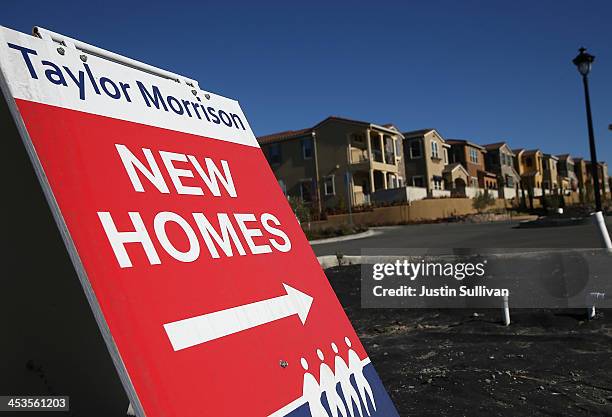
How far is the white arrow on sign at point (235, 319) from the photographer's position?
1778mm

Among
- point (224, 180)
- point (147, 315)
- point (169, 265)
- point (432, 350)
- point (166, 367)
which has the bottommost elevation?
point (432, 350)

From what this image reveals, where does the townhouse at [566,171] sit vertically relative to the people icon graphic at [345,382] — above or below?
above

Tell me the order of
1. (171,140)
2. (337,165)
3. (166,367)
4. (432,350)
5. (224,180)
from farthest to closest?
(337,165) < (432,350) < (224,180) < (171,140) < (166,367)

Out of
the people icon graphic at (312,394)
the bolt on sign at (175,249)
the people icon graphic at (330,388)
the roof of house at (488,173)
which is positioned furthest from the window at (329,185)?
the people icon graphic at (312,394)

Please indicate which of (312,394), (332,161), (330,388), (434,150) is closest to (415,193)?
(332,161)

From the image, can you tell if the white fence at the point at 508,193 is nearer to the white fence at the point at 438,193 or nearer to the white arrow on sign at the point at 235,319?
the white fence at the point at 438,193

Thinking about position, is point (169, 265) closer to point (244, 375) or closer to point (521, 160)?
point (244, 375)

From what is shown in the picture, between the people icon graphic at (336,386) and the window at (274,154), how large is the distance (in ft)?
156

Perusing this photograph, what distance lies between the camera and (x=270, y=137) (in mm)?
51000

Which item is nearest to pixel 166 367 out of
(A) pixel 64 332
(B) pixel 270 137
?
(A) pixel 64 332

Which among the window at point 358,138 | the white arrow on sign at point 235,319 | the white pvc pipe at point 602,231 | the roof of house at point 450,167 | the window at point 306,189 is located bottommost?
the white pvc pipe at point 602,231

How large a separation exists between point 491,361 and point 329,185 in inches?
1701

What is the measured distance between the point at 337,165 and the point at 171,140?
45383 millimetres

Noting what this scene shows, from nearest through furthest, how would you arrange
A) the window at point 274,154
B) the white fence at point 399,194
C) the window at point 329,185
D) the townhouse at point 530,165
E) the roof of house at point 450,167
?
the white fence at point 399,194 → the window at point 329,185 → the window at point 274,154 → the roof of house at point 450,167 → the townhouse at point 530,165
